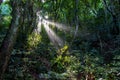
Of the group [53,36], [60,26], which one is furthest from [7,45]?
[60,26]

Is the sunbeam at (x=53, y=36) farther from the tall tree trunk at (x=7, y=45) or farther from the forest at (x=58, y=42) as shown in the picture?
the tall tree trunk at (x=7, y=45)

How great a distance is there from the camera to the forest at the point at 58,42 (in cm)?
707

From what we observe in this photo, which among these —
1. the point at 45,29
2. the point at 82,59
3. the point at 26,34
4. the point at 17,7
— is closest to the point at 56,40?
the point at 45,29

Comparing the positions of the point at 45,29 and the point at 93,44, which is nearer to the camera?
the point at 93,44

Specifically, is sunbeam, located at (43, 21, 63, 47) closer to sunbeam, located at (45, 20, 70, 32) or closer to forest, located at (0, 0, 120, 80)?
forest, located at (0, 0, 120, 80)

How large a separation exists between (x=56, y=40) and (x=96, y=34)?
2.51 meters

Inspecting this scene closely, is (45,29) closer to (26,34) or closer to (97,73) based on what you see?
(26,34)

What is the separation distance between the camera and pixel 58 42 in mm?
13547

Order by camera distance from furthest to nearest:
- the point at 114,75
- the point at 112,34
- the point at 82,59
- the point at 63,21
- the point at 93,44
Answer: the point at 63,21 → the point at 112,34 → the point at 93,44 → the point at 82,59 → the point at 114,75

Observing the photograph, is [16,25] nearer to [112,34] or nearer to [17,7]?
[17,7]

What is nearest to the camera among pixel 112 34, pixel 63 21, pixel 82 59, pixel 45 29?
pixel 82 59

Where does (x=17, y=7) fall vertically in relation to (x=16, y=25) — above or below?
above

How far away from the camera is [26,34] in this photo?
11195 millimetres

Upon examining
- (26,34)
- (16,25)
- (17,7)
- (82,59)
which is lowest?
(82,59)
